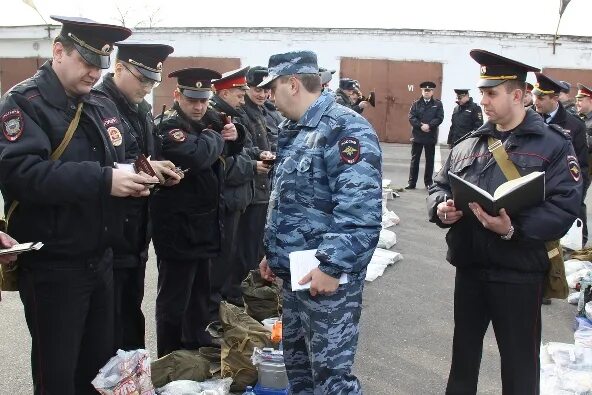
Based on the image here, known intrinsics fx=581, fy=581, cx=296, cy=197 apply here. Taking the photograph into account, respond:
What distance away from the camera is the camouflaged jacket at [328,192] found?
2.67m

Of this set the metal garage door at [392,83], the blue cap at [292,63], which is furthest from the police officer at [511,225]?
the metal garage door at [392,83]

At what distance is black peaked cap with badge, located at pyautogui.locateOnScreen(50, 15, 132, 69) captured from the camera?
278 cm

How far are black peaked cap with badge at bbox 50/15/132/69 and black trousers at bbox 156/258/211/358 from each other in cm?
174

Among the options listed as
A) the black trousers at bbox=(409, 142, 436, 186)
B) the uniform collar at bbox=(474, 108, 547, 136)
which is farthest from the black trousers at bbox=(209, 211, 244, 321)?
the black trousers at bbox=(409, 142, 436, 186)

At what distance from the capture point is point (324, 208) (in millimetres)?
2816

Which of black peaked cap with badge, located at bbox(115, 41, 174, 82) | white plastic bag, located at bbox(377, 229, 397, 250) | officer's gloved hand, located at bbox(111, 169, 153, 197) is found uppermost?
black peaked cap with badge, located at bbox(115, 41, 174, 82)

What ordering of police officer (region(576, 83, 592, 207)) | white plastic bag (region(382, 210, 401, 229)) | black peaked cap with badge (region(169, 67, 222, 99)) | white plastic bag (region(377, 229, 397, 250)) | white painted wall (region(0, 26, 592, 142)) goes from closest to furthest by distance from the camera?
black peaked cap with badge (region(169, 67, 222, 99)), white plastic bag (region(377, 229, 397, 250)), police officer (region(576, 83, 592, 207)), white plastic bag (region(382, 210, 401, 229)), white painted wall (region(0, 26, 592, 142))

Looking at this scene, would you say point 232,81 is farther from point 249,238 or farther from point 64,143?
point 64,143

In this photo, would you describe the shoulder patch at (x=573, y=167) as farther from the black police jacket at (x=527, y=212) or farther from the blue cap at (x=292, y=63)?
the blue cap at (x=292, y=63)

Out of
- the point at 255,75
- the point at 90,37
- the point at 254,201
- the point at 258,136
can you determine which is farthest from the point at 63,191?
the point at 258,136

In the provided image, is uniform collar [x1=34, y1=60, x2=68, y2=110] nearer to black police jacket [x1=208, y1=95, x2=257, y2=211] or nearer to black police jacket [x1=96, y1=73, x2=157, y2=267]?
black police jacket [x1=96, y1=73, x2=157, y2=267]

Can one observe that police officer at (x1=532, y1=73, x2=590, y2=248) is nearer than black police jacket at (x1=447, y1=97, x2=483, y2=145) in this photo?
Yes

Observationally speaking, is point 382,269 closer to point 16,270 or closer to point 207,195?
point 207,195

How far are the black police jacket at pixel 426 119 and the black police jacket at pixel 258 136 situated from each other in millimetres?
6422
